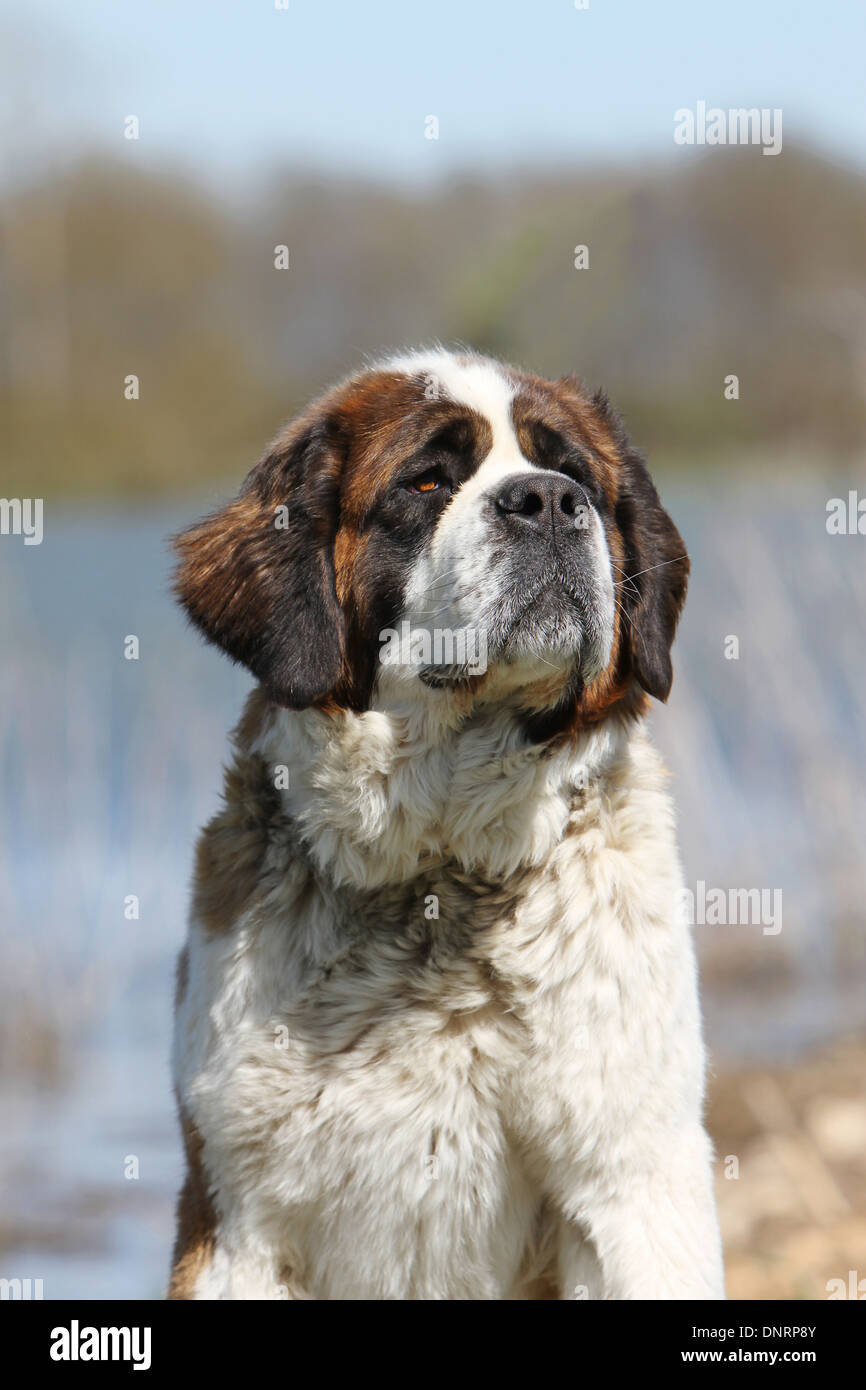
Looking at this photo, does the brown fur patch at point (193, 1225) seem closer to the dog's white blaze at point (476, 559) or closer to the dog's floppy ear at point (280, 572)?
the dog's floppy ear at point (280, 572)

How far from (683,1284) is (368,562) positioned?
172cm

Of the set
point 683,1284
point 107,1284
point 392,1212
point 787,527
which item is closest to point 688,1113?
point 683,1284

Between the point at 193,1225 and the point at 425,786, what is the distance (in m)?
1.10

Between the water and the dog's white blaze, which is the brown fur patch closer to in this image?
the dog's white blaze

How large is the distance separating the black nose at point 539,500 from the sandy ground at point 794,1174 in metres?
3.16

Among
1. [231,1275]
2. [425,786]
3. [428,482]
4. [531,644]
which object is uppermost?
[428,482]

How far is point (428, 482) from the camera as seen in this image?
3.53 m

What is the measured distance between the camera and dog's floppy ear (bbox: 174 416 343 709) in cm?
344

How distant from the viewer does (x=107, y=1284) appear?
6.30 metres

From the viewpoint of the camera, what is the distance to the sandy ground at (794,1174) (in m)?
6.03

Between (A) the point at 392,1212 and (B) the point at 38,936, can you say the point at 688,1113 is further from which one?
(B) the point at 38,936

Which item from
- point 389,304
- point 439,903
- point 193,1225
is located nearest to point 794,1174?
point 439,903

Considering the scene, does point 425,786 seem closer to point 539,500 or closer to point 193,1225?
point 539,500

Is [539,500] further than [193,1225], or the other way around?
[193,1225]
